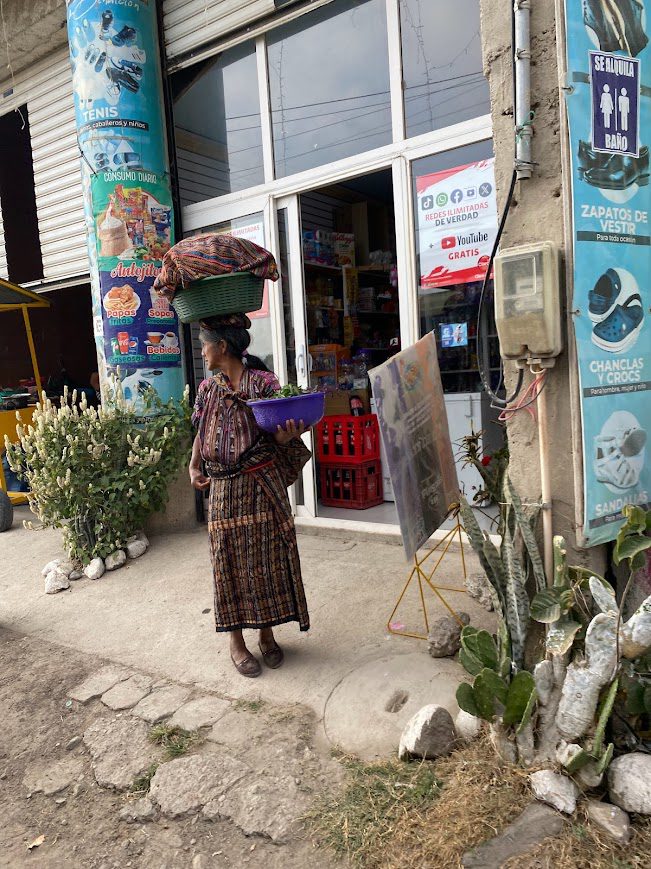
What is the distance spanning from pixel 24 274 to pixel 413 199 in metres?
5.84

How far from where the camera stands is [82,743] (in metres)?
2.99

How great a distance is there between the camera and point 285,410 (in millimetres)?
2760

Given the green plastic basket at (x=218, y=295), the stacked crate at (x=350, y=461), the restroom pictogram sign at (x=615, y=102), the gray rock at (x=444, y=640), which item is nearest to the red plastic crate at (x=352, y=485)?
the stacked crate at (x=350, y=461)

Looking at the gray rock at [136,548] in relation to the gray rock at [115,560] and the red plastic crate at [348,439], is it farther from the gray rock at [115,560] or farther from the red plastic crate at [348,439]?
the red plastic crate at [348,439]

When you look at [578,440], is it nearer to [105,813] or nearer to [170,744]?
[170,744]

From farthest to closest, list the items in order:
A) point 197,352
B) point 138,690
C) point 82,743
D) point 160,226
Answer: point 197,352, point 160,226, point 138,690, point 82,743

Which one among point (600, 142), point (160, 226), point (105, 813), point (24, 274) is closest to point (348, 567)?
point (105, 813)

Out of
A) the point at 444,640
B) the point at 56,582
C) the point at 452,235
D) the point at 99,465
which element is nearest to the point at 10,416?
the point at 99,465

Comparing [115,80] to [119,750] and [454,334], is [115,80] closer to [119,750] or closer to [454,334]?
[454,334]

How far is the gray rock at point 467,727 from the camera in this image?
7.89ft

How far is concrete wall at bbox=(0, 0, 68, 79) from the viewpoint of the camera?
634 centimetres

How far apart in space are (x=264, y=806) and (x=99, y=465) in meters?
3.41

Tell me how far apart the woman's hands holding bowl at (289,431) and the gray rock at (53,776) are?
5.40 feet

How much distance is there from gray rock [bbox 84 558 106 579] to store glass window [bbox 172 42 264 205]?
132 inches
